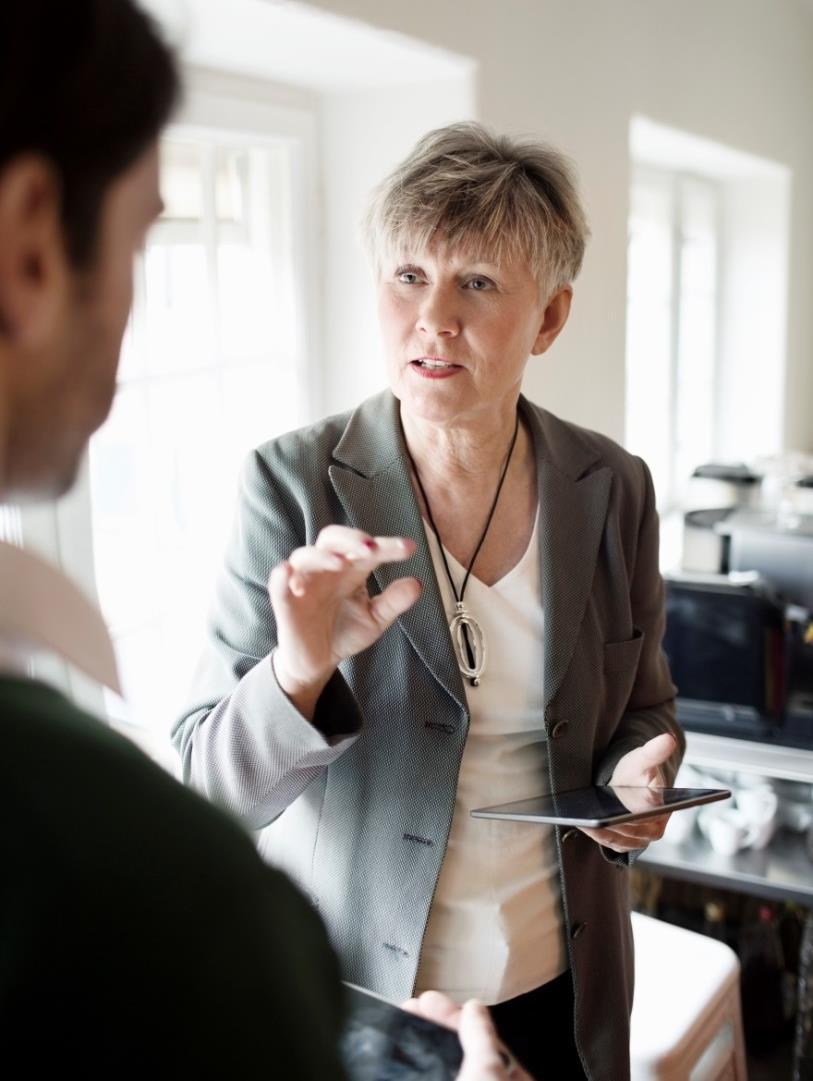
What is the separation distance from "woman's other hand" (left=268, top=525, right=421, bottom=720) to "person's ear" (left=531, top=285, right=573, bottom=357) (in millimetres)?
506

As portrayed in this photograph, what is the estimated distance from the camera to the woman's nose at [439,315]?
118 centimetres

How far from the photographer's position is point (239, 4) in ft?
5.04

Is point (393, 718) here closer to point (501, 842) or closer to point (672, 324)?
point (501, 842)

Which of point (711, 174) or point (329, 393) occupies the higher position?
point (711, 174)

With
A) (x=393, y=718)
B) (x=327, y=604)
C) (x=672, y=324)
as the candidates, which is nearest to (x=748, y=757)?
(x=393, y=718)

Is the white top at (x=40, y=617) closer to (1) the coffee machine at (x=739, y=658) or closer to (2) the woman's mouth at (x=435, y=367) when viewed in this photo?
(2) the woman's mouth at (x=435, y=367)

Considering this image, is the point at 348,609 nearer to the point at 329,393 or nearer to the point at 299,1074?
the point at 299,1074

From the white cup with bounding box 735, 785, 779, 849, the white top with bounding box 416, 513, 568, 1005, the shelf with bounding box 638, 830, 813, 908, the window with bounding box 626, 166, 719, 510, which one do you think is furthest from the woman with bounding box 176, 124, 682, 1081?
the window with bounding box 626, 166, 719, 510

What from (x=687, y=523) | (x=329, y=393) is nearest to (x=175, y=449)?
(x=329, y=393)

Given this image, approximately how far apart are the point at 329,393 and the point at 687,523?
1005 mm

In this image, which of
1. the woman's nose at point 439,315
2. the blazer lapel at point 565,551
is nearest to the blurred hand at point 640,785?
the blazer lapel at point 565,551

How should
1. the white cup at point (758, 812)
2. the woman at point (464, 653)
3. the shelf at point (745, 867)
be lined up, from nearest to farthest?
1. the woman at point (464, 653)
2. the shelf at point (745, 867)
3. the white cup at point (758, 812)

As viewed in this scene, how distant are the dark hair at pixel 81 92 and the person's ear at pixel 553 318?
962 mm

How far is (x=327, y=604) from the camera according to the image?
916mm
